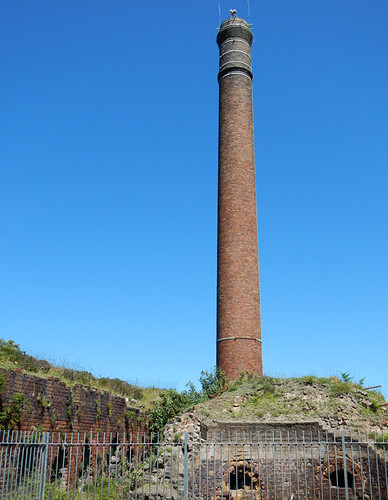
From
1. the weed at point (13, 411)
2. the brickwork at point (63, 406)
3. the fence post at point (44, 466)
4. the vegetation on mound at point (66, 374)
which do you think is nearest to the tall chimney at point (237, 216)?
the vegetation on mound at point (66, 374)

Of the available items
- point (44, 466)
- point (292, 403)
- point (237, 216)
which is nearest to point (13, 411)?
point (44, 466)

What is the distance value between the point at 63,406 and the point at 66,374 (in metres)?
3.31

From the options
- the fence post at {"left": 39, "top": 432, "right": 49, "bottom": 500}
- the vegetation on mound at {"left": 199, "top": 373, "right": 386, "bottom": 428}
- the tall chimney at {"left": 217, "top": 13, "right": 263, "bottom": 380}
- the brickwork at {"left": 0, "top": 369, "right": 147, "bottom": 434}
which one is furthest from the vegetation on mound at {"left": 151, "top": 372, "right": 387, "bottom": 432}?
the fence post at {"left": 39, "top": 432, "right": 49, "bottom": 500}

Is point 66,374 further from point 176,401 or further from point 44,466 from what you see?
point 44,466

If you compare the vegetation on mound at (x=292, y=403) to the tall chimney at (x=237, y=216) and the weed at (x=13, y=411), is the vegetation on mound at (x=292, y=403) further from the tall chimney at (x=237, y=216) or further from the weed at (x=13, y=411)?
the weed at (x=13, y=411)

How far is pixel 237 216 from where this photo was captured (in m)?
22.0

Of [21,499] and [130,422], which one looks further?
[130,422]

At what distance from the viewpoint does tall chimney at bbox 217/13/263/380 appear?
20.6 meters

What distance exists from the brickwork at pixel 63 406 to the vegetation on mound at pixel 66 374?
33cm

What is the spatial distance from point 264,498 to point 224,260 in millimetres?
10672

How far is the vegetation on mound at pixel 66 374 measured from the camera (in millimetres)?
14758

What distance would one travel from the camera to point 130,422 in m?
18.4

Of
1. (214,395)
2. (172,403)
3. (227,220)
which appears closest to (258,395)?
(214,395)

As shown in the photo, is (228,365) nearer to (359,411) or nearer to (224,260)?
(224,260)
